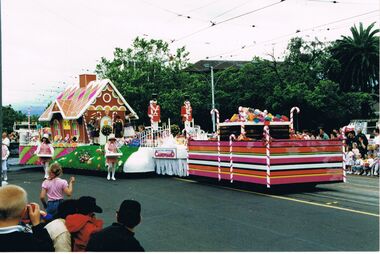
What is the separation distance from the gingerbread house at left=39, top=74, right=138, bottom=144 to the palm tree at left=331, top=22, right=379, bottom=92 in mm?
28404

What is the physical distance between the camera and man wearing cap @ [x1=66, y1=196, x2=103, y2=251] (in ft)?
15.8

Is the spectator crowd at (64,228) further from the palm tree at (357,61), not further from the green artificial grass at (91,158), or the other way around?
the palm tree at (357,61)

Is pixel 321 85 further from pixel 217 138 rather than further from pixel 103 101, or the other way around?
pixel 217 138

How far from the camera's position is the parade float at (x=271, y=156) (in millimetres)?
12633

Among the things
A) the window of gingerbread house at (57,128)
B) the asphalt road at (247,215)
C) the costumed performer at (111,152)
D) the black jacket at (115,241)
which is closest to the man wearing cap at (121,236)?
the black jacket at (115,241)

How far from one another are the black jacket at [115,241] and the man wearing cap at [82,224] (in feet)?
2.61

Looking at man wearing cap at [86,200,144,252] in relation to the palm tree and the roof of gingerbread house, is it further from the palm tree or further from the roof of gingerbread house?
the palm tree

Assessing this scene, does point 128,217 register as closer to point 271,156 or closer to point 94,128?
point 271,156

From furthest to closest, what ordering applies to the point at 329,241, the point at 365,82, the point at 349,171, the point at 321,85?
the point at 365,82 < the point at 321,85 < the point at 349,171 < the point at 329,241

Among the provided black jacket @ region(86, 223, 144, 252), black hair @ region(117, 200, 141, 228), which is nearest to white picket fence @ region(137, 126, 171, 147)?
black hair @ region(117, 200, 141, 228)

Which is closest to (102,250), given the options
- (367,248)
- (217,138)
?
(367,248)

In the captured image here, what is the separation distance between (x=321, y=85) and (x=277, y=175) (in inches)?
1191

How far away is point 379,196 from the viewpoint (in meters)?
12.1

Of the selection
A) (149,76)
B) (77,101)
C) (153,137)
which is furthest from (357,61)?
(153,137)
